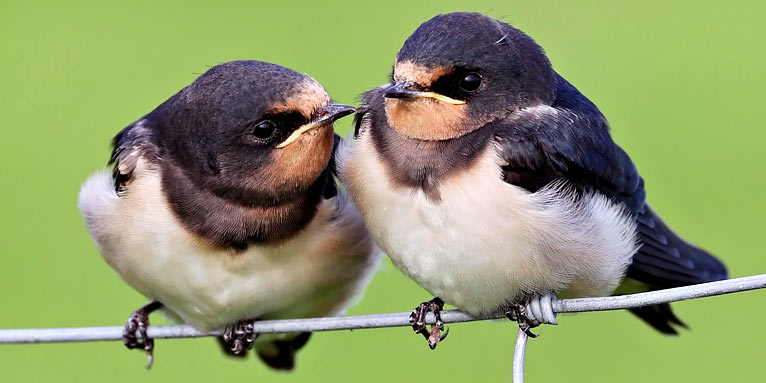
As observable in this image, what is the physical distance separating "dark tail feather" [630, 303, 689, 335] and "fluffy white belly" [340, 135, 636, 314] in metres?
0.41

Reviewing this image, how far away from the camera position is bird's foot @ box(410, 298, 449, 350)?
309 centimetres

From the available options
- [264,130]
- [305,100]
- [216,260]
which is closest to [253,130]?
[264,130]

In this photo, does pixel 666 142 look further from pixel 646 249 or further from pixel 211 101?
pixel 211 101

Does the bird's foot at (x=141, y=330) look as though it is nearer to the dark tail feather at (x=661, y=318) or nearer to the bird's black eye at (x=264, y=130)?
the bird's black eye at (x=264, y=130)

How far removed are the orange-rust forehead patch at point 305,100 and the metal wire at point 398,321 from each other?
1.58 feet

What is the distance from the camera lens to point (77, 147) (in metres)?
5.37

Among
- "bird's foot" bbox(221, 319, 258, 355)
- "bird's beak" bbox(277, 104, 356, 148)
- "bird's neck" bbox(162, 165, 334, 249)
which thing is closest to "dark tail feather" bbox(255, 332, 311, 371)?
"bird's foot" bbox(221, 319, 258, 355)

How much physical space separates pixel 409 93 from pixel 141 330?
117 centimetres

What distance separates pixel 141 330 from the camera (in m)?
3.48

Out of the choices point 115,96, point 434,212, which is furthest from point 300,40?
point 434,212

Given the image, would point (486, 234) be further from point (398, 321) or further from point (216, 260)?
point (216, 260)

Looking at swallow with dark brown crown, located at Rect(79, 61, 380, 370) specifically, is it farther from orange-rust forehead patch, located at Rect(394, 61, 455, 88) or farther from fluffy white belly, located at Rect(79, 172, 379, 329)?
orange-rust forehead patch, located at Rect(394, 61, 455, 88)

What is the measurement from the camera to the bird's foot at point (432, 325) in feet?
10.2

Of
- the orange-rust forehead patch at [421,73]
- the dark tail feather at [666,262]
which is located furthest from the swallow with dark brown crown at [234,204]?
the dark tail feather at [666,262]
